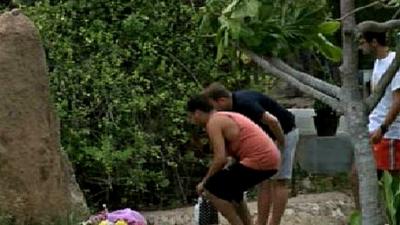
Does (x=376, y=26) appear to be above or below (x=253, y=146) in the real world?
above

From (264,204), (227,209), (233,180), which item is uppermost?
(233,180)

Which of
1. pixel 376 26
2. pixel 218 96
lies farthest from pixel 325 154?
pixel 376 26

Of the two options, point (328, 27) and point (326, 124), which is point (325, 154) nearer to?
point (326, 124)

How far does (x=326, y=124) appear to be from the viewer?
1598 centimetres

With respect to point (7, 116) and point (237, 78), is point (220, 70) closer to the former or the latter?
point (237, 78)

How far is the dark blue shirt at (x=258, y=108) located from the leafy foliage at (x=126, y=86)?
59.4 inches

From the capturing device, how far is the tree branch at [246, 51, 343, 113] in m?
4.69

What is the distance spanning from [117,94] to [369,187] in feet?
20.2

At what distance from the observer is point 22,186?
25.5 feet

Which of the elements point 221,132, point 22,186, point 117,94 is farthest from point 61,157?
point 117,94

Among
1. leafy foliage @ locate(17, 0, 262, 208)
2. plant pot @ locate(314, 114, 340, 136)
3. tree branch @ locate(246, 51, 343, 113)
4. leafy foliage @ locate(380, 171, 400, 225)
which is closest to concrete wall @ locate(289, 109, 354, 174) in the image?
plant pot @ locate(314, 114, 340, 136)

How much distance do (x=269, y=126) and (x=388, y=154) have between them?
135cm

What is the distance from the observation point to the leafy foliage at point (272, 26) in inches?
177

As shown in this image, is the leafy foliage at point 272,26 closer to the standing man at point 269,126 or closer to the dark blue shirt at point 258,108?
the standing man at point 269,126
